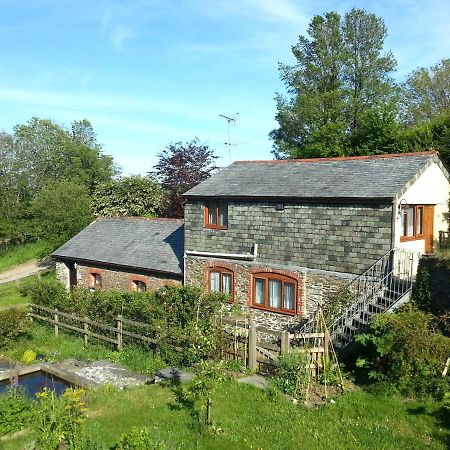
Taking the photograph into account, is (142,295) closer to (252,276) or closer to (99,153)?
(252,276)

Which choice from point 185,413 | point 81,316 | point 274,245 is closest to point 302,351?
point 185,413

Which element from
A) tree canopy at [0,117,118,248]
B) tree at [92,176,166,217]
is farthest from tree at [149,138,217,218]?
tree canopy at [0,117,118,248]

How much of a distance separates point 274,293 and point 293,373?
20.1 ft

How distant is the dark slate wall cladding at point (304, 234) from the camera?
15.4 metres

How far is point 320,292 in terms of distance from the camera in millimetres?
16547

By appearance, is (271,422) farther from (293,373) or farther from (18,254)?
(18,254)

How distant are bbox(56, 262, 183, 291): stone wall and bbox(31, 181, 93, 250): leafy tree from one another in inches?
225

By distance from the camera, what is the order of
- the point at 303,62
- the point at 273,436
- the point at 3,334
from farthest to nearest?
the point at 303,62 → the point at 3,334 → the point at 273,436

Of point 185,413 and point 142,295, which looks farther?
point 142,295

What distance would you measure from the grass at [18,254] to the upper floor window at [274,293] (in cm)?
2758

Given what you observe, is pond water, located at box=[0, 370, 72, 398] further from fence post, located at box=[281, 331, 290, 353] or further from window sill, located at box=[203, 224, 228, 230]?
window sill, located at box=[203, 224, 228, 230]

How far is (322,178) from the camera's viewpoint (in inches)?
701

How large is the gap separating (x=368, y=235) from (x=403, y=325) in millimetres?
4261

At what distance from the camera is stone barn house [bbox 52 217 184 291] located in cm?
2212
